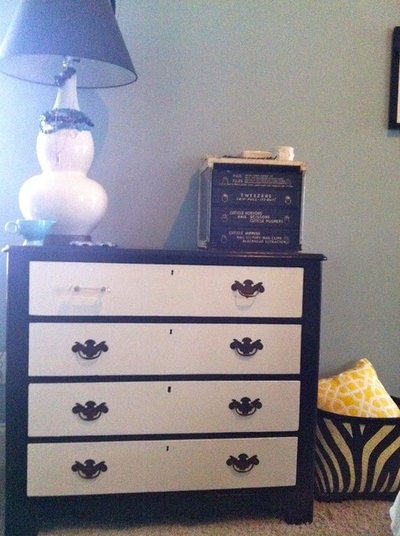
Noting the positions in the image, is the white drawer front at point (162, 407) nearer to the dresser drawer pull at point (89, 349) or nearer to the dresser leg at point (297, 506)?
the dresser drawer pull at point (89, 349)

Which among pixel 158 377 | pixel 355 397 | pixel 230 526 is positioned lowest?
pixel 230 526

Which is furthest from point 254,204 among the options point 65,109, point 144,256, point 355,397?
point 355,397

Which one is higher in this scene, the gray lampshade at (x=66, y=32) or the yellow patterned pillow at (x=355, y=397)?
the gray lampshade at (x=66, y=32)

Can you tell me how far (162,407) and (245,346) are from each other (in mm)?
285

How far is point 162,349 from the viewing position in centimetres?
135

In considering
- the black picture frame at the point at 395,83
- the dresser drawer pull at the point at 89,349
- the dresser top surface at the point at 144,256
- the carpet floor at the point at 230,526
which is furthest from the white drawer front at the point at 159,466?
the black picture frame at the point at 395,83

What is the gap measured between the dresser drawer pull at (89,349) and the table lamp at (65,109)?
1.03 feet

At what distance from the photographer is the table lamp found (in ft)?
4.45

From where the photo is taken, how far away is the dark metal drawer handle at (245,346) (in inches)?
54.6

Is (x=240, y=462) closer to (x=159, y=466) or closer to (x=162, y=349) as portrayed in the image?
(x=159, y=466)

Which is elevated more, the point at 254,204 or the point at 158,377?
the point at 254,204

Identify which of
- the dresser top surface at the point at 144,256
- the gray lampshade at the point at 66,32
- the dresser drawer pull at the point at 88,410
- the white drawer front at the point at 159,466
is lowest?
the white drawer front at the point at 159,466

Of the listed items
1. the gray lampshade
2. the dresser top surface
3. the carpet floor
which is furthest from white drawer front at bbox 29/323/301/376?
the gray lampshade

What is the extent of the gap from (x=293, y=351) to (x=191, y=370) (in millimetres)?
299
